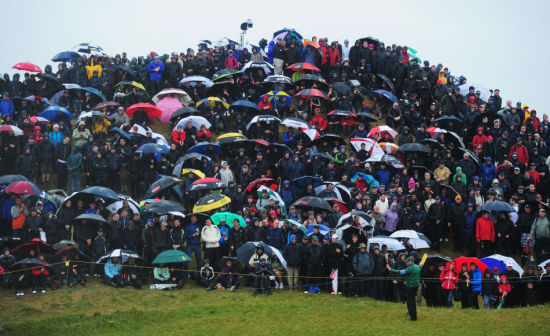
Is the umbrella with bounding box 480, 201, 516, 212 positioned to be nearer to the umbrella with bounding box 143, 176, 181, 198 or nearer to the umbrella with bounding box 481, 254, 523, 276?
the umbrella with bounding box 481, 254, 523, 276

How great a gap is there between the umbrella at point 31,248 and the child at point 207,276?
4090mm

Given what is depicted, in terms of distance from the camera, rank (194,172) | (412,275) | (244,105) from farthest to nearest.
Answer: (244,105), (194,172), (412,275)

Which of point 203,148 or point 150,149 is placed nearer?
point 150,149

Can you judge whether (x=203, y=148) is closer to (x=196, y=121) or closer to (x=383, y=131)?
(x=196, y=121)

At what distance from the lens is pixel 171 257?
19141 mm

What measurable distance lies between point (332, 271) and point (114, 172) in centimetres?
910

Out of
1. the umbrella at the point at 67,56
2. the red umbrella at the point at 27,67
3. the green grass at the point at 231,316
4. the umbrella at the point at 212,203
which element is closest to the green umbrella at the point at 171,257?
the green grass at the point at 231,316

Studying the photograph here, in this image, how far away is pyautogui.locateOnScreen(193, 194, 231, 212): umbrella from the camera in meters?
20.9

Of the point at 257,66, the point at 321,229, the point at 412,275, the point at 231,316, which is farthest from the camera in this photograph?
the point at 257,66

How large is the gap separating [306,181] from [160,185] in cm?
476

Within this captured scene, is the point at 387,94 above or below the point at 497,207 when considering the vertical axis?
above


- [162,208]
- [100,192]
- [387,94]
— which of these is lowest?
[162,208]

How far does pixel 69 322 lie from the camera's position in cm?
1675

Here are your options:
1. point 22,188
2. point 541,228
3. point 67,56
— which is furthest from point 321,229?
point 67,56
